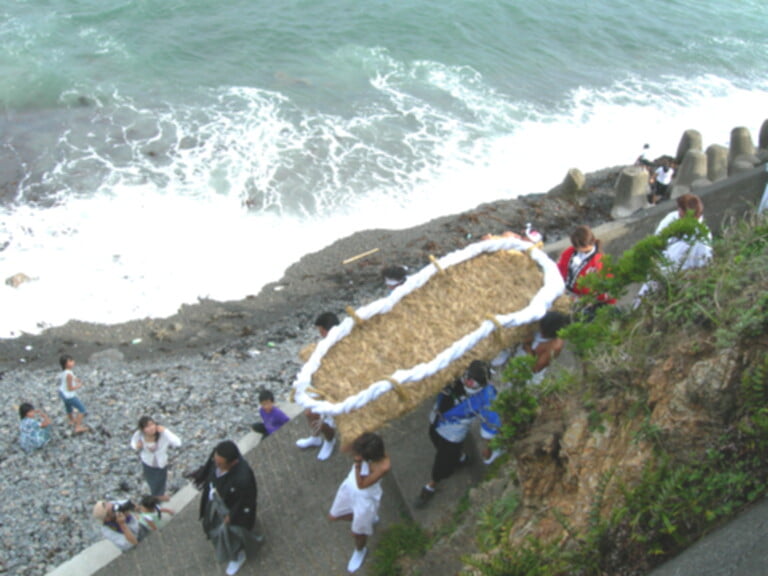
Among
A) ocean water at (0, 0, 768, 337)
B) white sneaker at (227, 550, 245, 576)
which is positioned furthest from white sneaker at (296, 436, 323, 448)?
ocean water at (0, 0, 768, 337)

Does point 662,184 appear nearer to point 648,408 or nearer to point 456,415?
point 456,415

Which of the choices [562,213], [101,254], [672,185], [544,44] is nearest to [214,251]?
[101,254]

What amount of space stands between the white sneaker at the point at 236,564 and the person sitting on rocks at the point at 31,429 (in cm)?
452

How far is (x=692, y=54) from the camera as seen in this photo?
89.4 ft

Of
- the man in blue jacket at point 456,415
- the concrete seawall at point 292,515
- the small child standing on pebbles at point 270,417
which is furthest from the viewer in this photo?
the small child standing on pebbles at point 270,417

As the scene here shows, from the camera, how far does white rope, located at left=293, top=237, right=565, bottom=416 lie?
15.4 feet

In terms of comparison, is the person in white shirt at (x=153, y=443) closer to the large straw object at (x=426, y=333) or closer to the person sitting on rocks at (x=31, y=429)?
the large straw object at (x=426, y=333)

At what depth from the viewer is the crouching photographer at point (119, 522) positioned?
6.05m

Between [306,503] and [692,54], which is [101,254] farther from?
[692,54]

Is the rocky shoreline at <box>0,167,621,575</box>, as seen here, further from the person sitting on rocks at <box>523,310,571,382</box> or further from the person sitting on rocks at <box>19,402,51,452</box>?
the person sitting on rocks at <box>523,310,571,382</box>

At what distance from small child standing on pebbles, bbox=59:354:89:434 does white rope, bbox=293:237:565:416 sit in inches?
214

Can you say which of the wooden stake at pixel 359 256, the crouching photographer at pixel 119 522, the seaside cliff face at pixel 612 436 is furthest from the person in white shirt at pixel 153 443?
the wooden stake at pixel 359 256

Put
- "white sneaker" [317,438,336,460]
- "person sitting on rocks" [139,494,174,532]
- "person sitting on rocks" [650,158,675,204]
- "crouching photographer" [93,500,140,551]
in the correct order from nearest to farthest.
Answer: "crouching photographer" [93,500,140,551], "person sitting on rocks" [139,494,174,532], "white sneaker" [317,438,336,460], "person sitting on rocks" [650,158,675,204]

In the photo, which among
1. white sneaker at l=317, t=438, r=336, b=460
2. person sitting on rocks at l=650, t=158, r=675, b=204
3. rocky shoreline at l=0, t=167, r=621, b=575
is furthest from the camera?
person sitting on rocks at l=650, t=158, r=675, b=204
